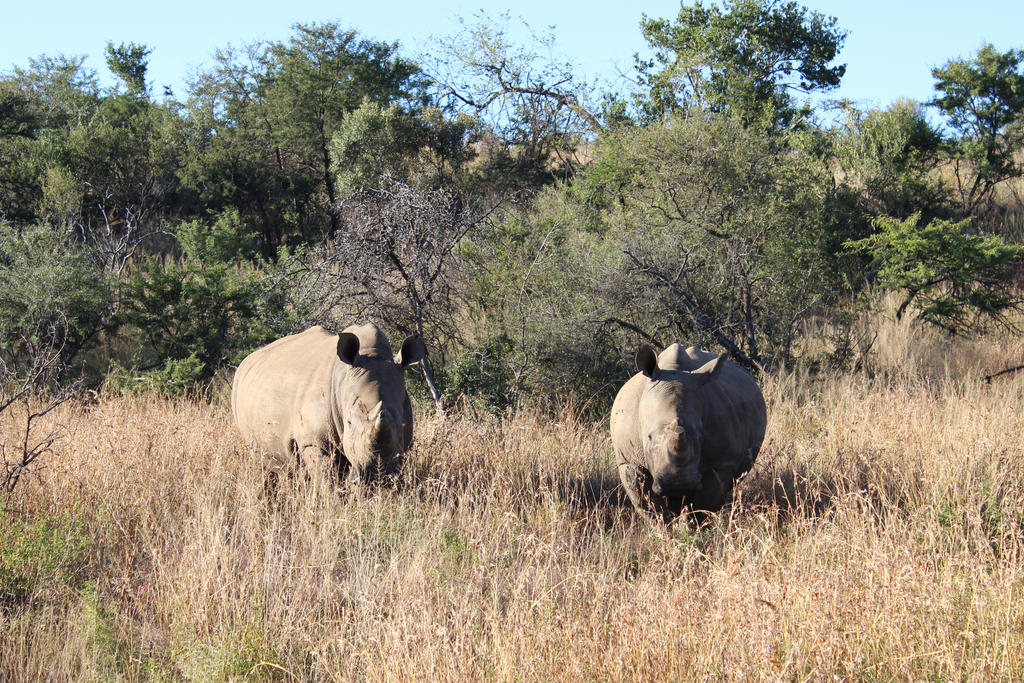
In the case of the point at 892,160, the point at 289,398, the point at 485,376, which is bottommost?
the point at 485,376

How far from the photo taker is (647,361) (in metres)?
5.81

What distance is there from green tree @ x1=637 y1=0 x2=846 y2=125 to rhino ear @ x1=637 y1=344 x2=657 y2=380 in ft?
39.2

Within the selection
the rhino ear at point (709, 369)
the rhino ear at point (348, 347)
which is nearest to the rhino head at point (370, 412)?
the rhino ear at point (348, 347)

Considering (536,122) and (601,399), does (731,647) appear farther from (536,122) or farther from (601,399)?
(536,122)

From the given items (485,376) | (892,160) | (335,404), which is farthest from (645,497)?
(892,160)

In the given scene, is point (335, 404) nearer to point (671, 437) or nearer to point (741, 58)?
point (671, 437)

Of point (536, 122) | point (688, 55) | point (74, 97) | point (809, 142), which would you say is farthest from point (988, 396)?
point (74, 97)

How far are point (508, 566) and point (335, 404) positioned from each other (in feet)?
5.58

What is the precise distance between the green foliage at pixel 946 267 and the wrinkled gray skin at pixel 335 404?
8.61 metres

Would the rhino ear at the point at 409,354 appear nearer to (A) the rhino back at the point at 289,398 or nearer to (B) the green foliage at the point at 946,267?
(A) the rhino back at the point at 289,398

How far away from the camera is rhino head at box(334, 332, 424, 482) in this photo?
19.0 ft

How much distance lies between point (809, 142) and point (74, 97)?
1840 centimetres

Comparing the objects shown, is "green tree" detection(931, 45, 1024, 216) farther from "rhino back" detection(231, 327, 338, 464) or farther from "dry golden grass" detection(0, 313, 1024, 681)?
"rhino back" detection(231, 327, 338, 464)

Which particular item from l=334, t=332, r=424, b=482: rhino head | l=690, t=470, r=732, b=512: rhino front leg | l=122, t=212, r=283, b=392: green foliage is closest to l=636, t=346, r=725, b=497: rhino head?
l=690, t=470, r=732, b=512: rhino front leg
